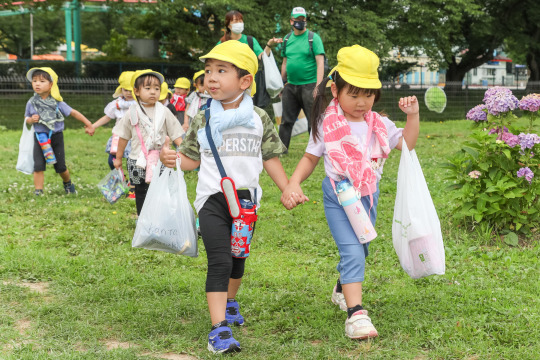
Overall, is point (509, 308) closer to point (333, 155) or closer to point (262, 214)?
point (333, 155)

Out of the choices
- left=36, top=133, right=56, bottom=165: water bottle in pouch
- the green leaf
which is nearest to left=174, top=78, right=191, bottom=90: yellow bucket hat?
left=36, top=133, right=56, bottom=165: water bottle in pouch

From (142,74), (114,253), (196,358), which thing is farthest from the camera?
(142,74)

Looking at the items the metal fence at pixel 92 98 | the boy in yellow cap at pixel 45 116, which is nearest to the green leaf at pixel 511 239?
the boy in yellow cap at pixel 45 116

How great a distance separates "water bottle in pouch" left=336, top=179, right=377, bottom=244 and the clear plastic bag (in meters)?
3.77

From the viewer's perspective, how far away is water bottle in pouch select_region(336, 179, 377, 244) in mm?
3678

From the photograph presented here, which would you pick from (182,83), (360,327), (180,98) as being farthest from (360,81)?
(182,83)

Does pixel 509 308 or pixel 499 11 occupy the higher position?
pixel 499 11

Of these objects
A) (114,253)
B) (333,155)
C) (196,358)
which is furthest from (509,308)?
(114,253)

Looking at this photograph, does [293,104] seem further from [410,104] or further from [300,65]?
[410,104]

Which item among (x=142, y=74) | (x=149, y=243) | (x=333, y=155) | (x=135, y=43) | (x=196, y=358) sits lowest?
(x=196, y=358)

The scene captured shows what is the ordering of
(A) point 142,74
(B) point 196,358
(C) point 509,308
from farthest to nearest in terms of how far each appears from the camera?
(A) point 142,74, (C) point 509,308, (B) point 196,358

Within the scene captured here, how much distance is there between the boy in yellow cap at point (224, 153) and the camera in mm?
3566

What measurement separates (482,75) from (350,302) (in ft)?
305

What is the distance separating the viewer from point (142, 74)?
5977mm
